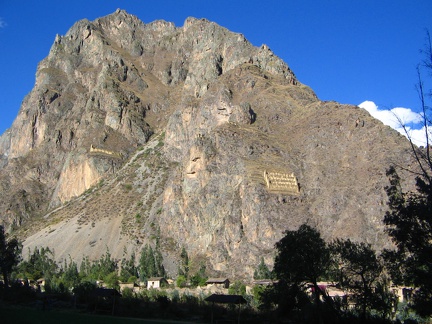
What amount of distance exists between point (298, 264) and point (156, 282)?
56736 mm

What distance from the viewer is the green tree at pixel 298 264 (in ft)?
173

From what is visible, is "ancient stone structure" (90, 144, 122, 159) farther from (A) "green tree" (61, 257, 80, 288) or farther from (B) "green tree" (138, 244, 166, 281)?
(B) "green tree" (138, 244, 166, 281)

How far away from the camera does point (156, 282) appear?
340 feet

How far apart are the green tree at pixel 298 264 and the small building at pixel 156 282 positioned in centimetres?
5294

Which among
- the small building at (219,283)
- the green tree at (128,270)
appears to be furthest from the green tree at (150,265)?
the small building at (219,283)

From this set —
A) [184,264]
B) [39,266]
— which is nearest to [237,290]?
[184,264]

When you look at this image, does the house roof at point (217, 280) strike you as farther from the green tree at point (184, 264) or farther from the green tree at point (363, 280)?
the green tree at point (363, 280)

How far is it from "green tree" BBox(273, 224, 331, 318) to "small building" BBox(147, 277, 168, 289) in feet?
174

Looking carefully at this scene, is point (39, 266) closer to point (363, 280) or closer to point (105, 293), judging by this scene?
point (105, 293)

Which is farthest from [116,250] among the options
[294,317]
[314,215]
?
[294,317]

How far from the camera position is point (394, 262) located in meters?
41.2

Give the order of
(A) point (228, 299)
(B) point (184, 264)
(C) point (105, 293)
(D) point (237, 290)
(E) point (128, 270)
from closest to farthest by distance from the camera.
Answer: (A) point (228, 299)
(C) point (105, 293)
(D) point (237, 290)
(B) point (184, 264)
(E) point (128, 270)

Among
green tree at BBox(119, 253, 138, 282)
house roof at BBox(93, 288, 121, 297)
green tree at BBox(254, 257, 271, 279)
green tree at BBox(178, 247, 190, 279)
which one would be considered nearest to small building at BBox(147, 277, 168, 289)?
green tree at BBox(178, 247, 190, 279)

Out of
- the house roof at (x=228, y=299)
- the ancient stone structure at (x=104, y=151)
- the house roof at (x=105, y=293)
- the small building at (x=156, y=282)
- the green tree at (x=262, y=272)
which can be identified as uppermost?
the ancient stone structure at (x=104, y=151)
